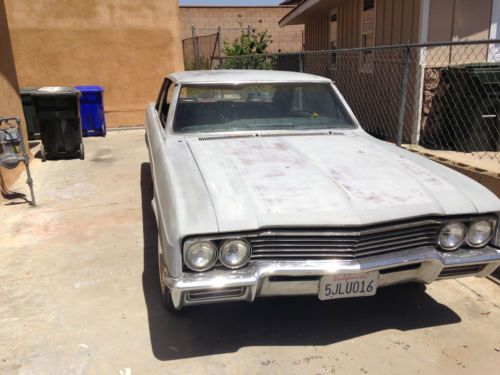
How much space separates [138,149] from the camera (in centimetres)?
854

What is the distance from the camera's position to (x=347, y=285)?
8.45ft

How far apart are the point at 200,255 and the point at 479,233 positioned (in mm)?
1656

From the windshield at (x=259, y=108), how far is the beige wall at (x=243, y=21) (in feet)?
57.0

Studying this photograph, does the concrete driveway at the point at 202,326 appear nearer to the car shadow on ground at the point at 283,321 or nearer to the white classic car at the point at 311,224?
the car shadow on ground at the point at 283,321

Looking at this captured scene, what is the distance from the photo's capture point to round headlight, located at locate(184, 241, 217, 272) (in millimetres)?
2408

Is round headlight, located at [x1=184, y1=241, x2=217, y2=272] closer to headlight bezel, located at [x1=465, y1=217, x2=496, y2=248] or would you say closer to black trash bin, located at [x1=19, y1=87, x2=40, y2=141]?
headlight bezel, located at [x1=465, y1=217, x2=496, y2=248]

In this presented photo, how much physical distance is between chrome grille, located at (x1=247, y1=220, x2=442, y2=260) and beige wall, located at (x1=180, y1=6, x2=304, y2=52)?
761 inches

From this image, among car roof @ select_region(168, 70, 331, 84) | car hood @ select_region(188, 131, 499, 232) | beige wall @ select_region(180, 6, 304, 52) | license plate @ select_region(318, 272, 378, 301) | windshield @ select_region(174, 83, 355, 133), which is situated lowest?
license plate @ select_region(318, 272, 378, 301)

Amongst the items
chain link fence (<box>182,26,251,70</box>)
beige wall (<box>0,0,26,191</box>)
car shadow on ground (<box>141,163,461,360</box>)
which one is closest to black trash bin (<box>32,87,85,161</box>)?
beige wall (<box>0,0,26,191</box>)

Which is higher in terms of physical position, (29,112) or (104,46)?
(104,46)

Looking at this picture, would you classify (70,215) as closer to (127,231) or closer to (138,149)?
(127,231)

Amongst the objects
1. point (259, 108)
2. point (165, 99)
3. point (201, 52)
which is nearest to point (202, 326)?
point (259, 108)

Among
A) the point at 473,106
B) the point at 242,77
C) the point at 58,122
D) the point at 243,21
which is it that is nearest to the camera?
the point at 242,77

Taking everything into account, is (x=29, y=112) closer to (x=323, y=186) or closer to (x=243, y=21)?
(x=323, y=186)
